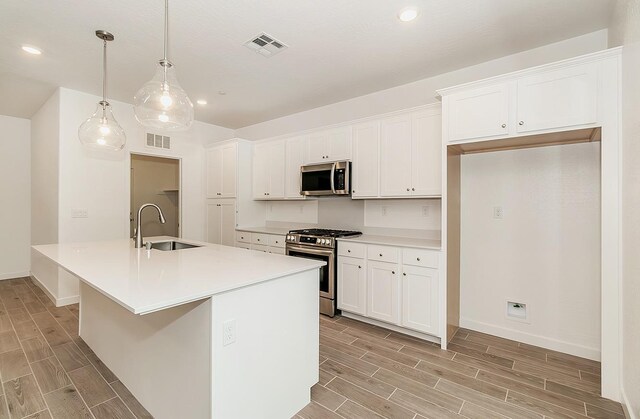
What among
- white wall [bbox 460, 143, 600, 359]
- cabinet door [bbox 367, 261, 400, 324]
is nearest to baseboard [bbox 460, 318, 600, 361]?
white wall [bbox 460, 143, 600, 359]

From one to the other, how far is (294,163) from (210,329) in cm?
319

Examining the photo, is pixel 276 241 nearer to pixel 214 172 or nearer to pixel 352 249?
pixel 352 249

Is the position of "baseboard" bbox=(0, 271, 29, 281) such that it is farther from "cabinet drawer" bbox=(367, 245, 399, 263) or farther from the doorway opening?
"cabinet drawer" bbox=(367, 245, 399, 263)

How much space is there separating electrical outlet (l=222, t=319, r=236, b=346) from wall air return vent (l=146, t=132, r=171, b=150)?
162 inches

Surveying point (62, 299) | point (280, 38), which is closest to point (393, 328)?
point (280, 38)

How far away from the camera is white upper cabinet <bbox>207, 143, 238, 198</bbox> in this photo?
479 cm

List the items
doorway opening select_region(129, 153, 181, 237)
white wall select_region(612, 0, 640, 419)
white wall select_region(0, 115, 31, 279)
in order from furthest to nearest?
1. doorway opening select_region(129, 153, 181, 237)
2. white wall select_region(0, 115, 31, 279)
3. white wall select_region(612, 0, 640, 419)

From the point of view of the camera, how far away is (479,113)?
254cm

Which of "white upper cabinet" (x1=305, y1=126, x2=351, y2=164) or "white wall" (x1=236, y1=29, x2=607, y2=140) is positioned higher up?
"white wall" (x1=236, y1=29, x2=607, y2=140)

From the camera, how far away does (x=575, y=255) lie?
8.46ft

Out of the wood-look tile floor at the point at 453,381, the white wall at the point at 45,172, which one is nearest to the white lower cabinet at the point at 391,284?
the wood-look tile floor at the point at 453,381

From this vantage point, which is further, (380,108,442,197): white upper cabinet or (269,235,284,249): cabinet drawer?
(269,235,284,249): cabinet drawer

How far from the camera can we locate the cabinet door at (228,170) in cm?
477

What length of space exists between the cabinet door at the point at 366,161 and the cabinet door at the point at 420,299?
3.41 feet
